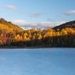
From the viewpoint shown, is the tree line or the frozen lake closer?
the frozen lake

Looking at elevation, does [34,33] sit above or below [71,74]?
above

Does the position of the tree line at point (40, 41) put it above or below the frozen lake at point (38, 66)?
above

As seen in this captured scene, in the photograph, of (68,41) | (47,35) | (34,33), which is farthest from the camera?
(34,33)

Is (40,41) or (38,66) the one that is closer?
(38,66)

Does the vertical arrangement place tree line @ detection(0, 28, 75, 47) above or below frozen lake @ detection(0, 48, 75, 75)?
above

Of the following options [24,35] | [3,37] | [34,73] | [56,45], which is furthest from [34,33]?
[34,73]

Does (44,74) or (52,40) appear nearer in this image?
(44,74)

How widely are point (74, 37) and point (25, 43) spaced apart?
19236 mm

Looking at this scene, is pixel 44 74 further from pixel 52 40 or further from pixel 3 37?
pixel 3 37

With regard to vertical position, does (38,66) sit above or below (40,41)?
below

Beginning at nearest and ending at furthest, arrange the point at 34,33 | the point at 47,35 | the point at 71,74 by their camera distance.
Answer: the point at 71,74 → the point at 47,35 → the point at 34,33

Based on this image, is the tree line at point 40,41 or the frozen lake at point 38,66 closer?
the frozen lake at point 38,66

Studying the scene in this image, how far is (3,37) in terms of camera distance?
126 meters

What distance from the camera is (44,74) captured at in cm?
2919
